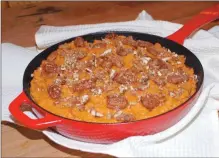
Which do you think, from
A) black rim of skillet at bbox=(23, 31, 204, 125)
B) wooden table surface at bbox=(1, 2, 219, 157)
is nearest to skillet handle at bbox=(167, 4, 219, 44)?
black rim of skillet at bbox=(23, 31, 204, 125)

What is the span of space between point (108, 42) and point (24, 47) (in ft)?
1.00

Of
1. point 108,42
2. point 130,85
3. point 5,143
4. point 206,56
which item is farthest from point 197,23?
point 5,143

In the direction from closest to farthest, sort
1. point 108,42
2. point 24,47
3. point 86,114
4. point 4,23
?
point 86,114 < point 108,42 < point 24,47 < point 4,23

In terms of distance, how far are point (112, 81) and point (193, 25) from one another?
0.34 meters

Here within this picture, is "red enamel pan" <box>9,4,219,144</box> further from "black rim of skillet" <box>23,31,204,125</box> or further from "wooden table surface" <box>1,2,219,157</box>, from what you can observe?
"wooden table surface" <box>1,2,219,157</box>

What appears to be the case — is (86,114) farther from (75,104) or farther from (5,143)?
(5,143)

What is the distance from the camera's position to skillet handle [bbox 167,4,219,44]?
3.51 ft

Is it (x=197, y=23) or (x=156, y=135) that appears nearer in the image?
(x=156, y=135)

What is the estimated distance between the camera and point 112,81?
862 millimetres

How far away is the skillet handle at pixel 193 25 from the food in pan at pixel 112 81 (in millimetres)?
77

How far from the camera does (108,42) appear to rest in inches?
39.9

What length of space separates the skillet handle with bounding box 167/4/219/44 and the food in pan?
0.08m

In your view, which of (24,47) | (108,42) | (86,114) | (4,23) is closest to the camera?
(86,114)

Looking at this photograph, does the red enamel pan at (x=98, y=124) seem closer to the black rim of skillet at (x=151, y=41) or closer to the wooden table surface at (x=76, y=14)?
the black rim of skillet at (x=151, y=41)
